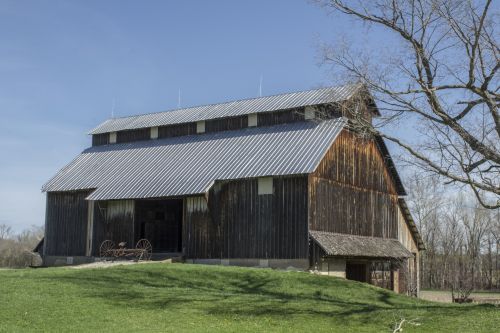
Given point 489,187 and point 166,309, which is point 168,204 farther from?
point 489,187

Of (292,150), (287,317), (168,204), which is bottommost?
(287,317)

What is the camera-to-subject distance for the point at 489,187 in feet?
63.0

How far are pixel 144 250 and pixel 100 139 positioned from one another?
14485mm

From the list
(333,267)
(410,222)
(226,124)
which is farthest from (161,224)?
(410,222)

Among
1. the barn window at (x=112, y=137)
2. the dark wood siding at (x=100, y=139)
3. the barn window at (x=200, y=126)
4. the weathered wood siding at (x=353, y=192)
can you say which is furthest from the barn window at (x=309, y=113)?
the dark wood siding at (x=100, y=139)

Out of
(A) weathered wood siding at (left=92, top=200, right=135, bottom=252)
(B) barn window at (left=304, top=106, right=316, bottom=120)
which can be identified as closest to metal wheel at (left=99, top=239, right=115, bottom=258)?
(A) weathered wood siding at (left=92, top=200, right=135, bottom=252)

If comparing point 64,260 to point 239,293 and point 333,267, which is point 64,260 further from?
point 239,293

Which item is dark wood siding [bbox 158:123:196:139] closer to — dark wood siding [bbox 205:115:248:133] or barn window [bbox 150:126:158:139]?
barn window [bbox 150:126:158:139]

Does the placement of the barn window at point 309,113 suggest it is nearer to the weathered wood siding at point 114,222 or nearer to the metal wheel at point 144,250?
the weathered wood siding at point 114,222

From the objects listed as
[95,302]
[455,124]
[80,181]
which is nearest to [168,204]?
[80,181]

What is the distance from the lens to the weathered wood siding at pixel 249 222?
3083 cm

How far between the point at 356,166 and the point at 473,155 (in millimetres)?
15873

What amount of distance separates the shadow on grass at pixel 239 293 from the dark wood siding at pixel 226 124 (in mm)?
11869

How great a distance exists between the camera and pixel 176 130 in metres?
41.2
